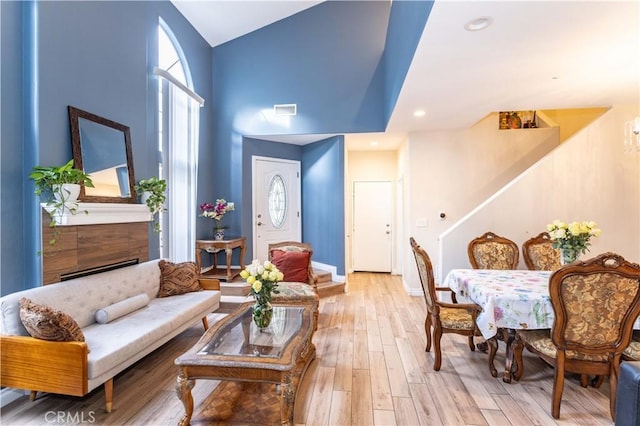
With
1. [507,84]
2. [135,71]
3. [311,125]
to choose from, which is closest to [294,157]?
[311,125]

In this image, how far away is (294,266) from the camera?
404 cm

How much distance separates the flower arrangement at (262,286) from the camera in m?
2.35

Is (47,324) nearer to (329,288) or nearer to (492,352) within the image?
(492,352)

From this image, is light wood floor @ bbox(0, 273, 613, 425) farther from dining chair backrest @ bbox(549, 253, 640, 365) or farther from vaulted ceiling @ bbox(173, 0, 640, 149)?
vaulted ceiling @ bbox(173, 0, 640, 149)

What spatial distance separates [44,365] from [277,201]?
13.8ft

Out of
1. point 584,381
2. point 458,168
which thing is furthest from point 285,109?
point 584,381

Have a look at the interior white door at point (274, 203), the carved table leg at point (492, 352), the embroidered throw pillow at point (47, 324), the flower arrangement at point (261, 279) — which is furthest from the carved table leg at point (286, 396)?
the interior white door at point (274, 203)

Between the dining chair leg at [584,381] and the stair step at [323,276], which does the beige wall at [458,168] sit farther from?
the dining chair leg at [584,381]

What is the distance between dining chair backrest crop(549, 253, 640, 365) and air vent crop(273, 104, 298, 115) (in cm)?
446

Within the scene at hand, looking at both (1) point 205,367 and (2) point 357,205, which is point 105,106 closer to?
(1) point 205,367

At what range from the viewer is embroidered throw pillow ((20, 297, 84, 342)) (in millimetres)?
1953

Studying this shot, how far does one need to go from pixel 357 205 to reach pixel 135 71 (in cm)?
454

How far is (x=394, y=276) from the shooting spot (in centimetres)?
641

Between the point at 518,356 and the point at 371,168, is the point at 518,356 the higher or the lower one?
the lower one
